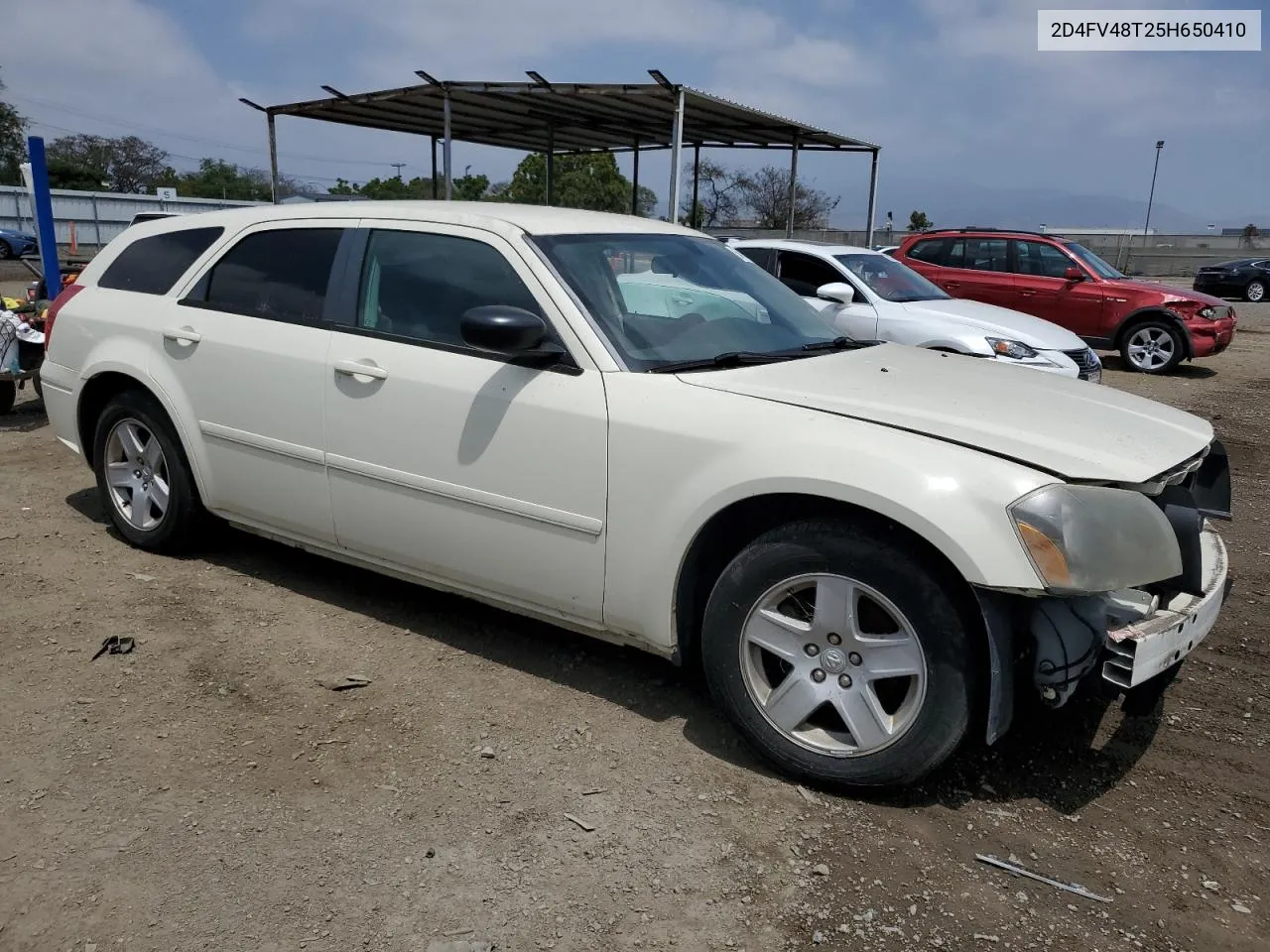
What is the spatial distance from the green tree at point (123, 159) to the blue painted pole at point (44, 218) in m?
76.9

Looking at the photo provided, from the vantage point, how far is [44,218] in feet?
29.9

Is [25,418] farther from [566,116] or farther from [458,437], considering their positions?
[566,116]

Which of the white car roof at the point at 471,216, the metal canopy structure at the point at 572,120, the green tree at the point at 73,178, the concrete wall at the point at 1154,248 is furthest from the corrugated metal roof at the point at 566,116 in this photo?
the green tree at the point at 73,178

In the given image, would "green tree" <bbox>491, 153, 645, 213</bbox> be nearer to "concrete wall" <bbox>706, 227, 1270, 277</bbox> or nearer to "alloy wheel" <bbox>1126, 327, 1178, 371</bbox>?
"concrete wall" <bbox>706, 227, 1270, 277</bbox>

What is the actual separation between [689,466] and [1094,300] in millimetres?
11633

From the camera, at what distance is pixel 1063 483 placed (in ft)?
8.59

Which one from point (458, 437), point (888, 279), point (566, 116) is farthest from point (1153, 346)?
point (458, 437)

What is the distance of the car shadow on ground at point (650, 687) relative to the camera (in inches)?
120

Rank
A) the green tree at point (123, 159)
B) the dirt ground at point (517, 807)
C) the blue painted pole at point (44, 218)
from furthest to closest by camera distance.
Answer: the green tree at point (123, 159) → the blue painted pole at point (44, 218) → the dirt ground at point (517, 807)

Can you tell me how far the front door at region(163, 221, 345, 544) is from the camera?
→ 3912 millimetres

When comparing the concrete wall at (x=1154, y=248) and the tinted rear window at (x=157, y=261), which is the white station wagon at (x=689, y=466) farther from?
the concrete wall at (x=1154, y=248)

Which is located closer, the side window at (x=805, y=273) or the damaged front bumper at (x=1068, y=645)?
the damaged front bumper at (x=1068, y=645)

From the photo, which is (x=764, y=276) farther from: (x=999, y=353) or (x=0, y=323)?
(x=0, y=323)

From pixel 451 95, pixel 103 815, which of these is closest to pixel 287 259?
pixel 103 815
